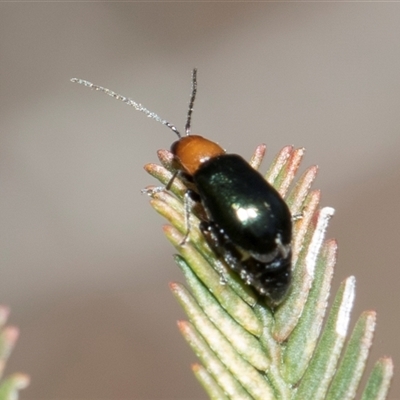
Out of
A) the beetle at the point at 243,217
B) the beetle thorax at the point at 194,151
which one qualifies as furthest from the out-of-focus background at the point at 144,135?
the beetle at the point at 243,217

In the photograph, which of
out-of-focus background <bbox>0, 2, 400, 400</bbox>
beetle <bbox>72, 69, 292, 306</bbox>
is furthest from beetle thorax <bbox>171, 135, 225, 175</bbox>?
out-of-focus background <bbox>0, 2, 400, 400</bbox>

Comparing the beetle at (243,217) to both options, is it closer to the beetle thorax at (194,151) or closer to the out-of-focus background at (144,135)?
the beetle thorax at (194,151)

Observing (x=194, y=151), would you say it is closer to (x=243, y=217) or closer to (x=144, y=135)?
(x=243, y=217)

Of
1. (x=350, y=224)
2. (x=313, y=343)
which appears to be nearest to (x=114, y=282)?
(x=350, y=224)

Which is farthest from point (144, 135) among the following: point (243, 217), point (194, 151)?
point (243, 217)

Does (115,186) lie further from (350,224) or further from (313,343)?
(313,343)
